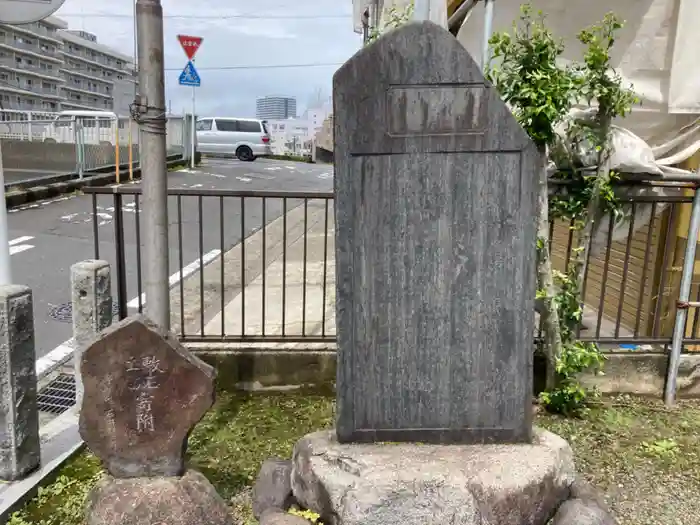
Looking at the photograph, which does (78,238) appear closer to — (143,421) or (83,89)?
(143,421)

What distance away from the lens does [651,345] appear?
4.65 meters

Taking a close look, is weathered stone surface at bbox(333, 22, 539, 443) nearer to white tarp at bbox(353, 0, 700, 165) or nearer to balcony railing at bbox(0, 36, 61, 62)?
white tarp at bbox(353, 0, 700, 165)

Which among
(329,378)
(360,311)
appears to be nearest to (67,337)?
(329,378)

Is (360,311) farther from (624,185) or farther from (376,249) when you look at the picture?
(624,185)

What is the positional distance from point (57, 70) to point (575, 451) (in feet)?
320

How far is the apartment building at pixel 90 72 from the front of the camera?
91750 mm

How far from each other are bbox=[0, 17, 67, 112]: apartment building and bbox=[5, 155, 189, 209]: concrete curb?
2572 inches

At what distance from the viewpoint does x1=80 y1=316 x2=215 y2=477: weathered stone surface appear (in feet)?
8.66

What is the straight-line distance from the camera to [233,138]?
1097 inches

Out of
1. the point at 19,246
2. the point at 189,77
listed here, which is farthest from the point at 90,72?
the point at 19,246

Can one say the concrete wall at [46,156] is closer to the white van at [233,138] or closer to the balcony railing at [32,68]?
the white van at [233,138]

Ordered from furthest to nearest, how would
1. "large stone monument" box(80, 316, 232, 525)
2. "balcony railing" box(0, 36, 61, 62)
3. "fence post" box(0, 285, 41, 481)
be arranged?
"balcony railing" box(0, 36, 61, 62), "fence post" box(0, 285, 41, 481), "large stone monument" box(80, 316, 232, 525)

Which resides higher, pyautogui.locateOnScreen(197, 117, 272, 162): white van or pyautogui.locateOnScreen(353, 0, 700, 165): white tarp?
pyautogui.locateOnScreen(353, 0, 700, 165): white tarp

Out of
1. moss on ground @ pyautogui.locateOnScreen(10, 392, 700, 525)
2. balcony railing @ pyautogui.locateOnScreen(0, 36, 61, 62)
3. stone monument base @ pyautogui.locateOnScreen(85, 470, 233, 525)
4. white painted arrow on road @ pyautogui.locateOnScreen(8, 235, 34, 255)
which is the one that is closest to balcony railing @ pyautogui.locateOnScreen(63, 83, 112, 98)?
balcony railing @ pyautogui.locateOnScreen(0, 36, 61, 62)
